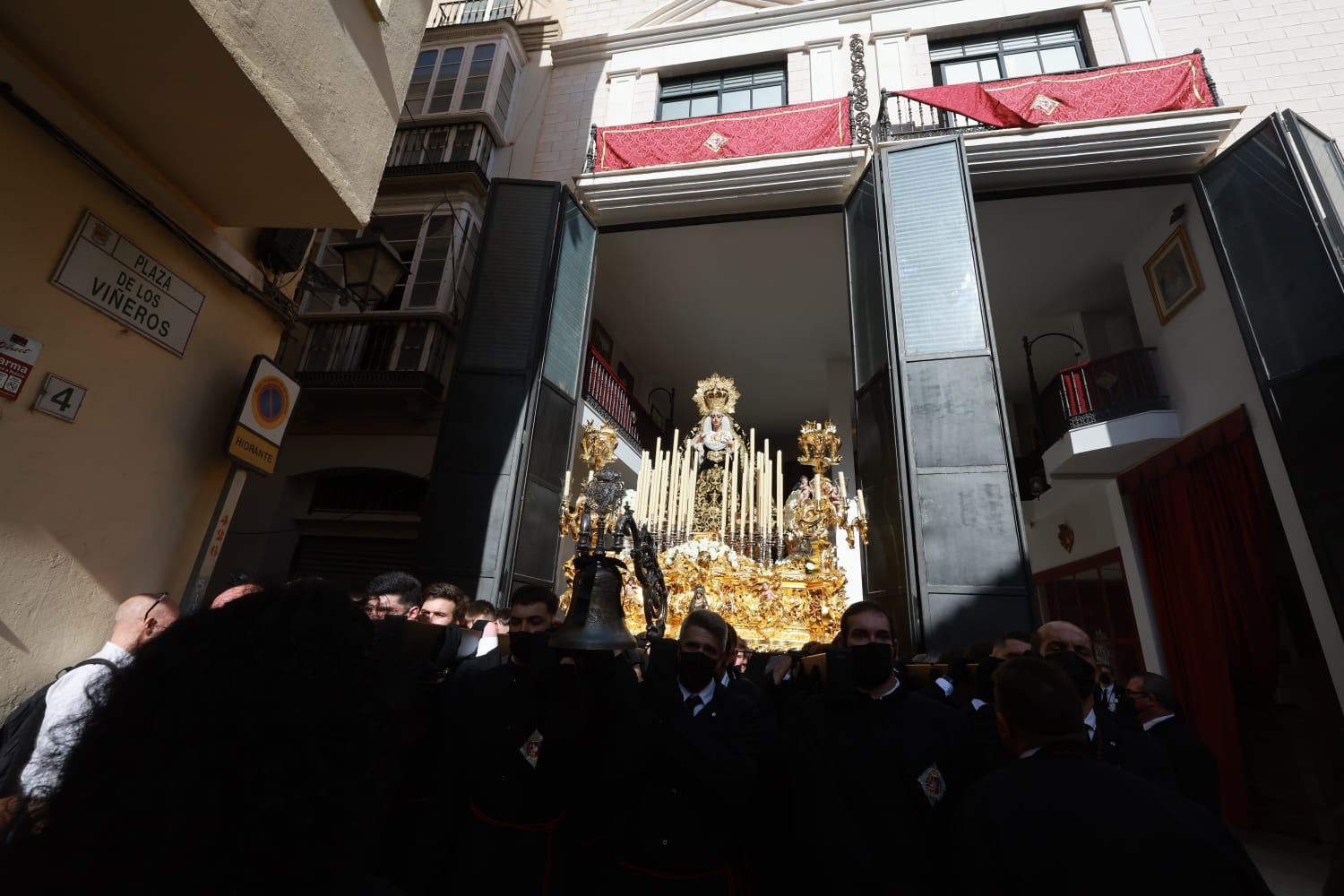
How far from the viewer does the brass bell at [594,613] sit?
1937 mm

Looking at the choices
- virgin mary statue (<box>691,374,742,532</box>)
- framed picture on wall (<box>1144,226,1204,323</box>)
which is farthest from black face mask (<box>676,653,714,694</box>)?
framed picture on wall (<box>1144,226,1204,323</box>)

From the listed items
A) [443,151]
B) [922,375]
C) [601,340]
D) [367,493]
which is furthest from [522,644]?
[443,151]

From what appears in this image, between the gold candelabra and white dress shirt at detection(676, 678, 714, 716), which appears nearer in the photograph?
white dress shirt at detection(676, 678, 714, 716)

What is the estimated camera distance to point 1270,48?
27.5 feet

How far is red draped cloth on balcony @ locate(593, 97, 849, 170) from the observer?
27.3 ft

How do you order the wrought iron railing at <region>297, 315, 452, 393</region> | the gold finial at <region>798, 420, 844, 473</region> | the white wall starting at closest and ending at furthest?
the white wall, the gold finial at <region>798, 420, 844, 473</region>, the wrought iron railing at <region>297, 315, 452, 393</region>

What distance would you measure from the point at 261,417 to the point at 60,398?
1.48 m

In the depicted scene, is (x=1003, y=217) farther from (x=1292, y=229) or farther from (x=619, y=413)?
(x=619, y=413)

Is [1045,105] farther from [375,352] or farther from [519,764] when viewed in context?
[375,352]

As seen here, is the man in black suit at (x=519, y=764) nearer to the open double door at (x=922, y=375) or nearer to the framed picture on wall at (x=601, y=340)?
the open double door at (x=922, y=375)

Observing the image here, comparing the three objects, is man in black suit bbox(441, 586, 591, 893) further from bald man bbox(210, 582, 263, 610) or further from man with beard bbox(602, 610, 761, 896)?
bald man bbox(210, 582, 263, 610)

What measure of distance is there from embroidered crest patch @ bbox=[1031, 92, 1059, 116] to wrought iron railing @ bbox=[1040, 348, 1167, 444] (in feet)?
10.8

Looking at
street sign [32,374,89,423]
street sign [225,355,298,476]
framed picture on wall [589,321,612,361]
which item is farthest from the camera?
framed picture on wall [589,321,612,361]

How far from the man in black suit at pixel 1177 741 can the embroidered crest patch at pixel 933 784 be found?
1752 mm
